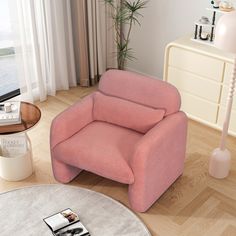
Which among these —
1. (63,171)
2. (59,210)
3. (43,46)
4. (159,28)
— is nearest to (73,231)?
(59,210)

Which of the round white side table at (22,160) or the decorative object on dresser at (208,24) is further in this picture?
the decorative object on dresser at (208,24)

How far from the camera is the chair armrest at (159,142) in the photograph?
108 inches

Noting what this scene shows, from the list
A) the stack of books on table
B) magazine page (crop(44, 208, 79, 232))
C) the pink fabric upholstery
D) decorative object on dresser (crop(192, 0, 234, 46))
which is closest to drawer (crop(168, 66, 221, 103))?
decorative object on dresser (crop(192, 0, 234, 46))

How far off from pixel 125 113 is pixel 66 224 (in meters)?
0.89

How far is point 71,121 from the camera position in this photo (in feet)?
10.2

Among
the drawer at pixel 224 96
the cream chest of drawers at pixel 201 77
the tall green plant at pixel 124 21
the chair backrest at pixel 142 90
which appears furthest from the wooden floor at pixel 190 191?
the tall green plant at pixel 124 21

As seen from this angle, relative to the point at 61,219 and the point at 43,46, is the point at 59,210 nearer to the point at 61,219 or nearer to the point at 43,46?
the point at 61,219

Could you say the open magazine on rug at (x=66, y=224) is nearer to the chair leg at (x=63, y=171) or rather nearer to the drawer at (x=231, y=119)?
the chair leg at (x=63, y=171)

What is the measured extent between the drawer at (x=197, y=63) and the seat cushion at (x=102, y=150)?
39.0 inches

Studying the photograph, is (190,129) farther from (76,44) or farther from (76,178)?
(76,44)

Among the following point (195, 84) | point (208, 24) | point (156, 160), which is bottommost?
point (156, 160)

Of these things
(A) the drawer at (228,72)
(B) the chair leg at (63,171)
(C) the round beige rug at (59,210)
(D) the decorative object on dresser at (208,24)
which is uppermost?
(D) the decorative object on dresser at (208,24)

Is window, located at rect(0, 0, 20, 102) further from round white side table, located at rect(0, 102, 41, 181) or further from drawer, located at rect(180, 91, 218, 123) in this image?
drawer, located at rect(180, 91, 218, 123)

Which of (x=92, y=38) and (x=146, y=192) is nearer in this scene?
(x=146, y=192)
